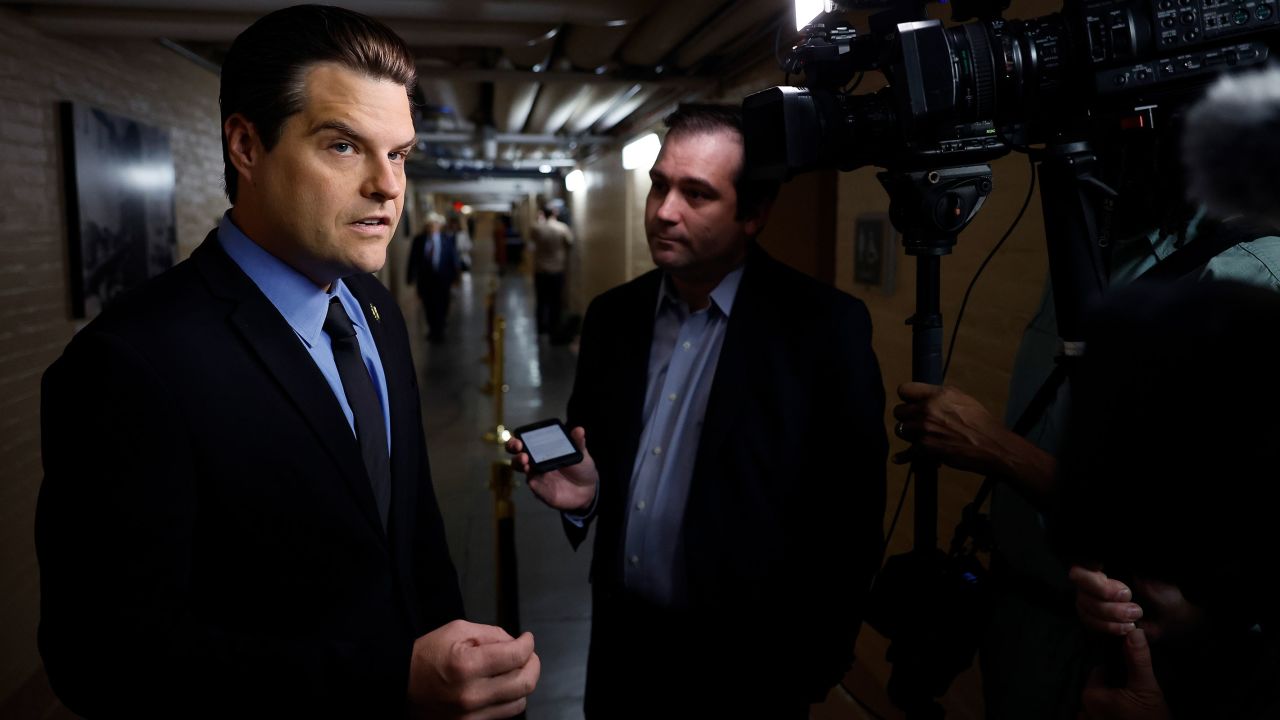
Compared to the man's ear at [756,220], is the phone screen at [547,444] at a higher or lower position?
lower

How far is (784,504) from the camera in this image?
1.62 metres

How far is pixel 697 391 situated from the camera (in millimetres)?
1731

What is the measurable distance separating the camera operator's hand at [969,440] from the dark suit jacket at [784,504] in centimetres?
27

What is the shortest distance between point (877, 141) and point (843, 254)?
7.04 feet

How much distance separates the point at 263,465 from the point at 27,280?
2.81 m

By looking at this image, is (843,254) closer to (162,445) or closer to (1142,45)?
(1142,45)

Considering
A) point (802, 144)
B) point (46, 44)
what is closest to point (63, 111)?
point (46, 44)

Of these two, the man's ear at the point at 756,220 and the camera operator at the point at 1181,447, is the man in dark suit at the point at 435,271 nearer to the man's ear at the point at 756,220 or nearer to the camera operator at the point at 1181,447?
the man's ear at the point at 756,220

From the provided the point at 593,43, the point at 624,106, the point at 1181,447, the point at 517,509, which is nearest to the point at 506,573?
the point at 1181,447

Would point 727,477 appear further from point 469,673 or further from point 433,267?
point 433,267

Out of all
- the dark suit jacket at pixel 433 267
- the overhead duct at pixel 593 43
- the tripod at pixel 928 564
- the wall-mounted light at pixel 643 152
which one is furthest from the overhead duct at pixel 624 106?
the tripod at pixel 928 564

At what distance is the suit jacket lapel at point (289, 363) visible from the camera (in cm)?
102

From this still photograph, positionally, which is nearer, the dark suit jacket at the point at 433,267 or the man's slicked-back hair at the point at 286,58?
the man's slicked-back hair at the point at 286,58

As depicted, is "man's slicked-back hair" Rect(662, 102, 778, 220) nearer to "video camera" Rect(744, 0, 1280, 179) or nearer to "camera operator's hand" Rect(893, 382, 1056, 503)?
"video camera" Rect(744, 0, 1280, 179)
